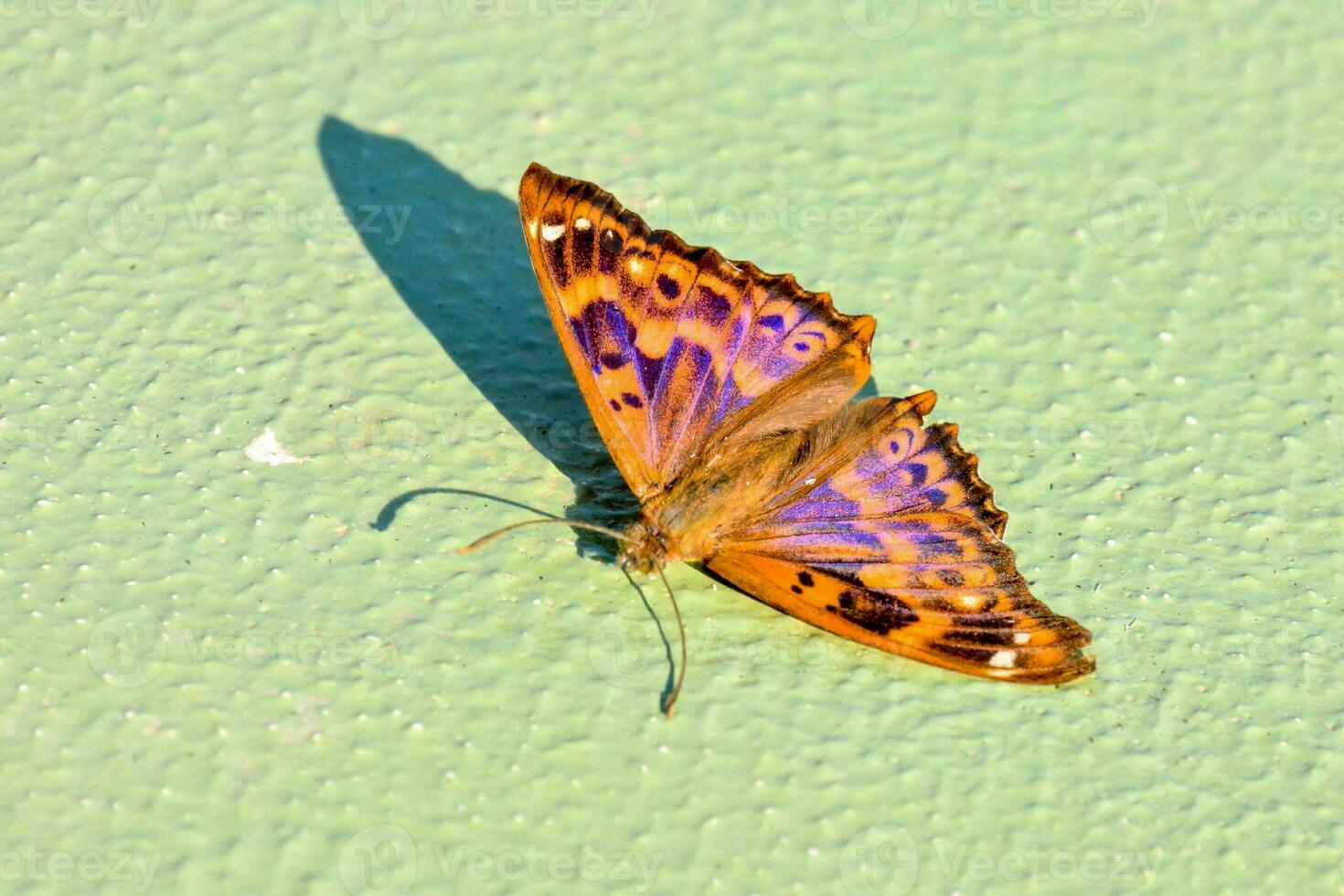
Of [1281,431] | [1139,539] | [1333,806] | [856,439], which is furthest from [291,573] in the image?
[1281,431]

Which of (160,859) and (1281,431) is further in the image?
(1281,431)

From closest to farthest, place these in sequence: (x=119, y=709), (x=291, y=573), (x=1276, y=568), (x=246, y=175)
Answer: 1. (x=119, y=709)
2. (x=291, y=573)
3. (x=1276, y=568)
4. (x=246, y=175)

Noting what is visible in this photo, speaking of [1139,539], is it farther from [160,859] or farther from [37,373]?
[37,373]
